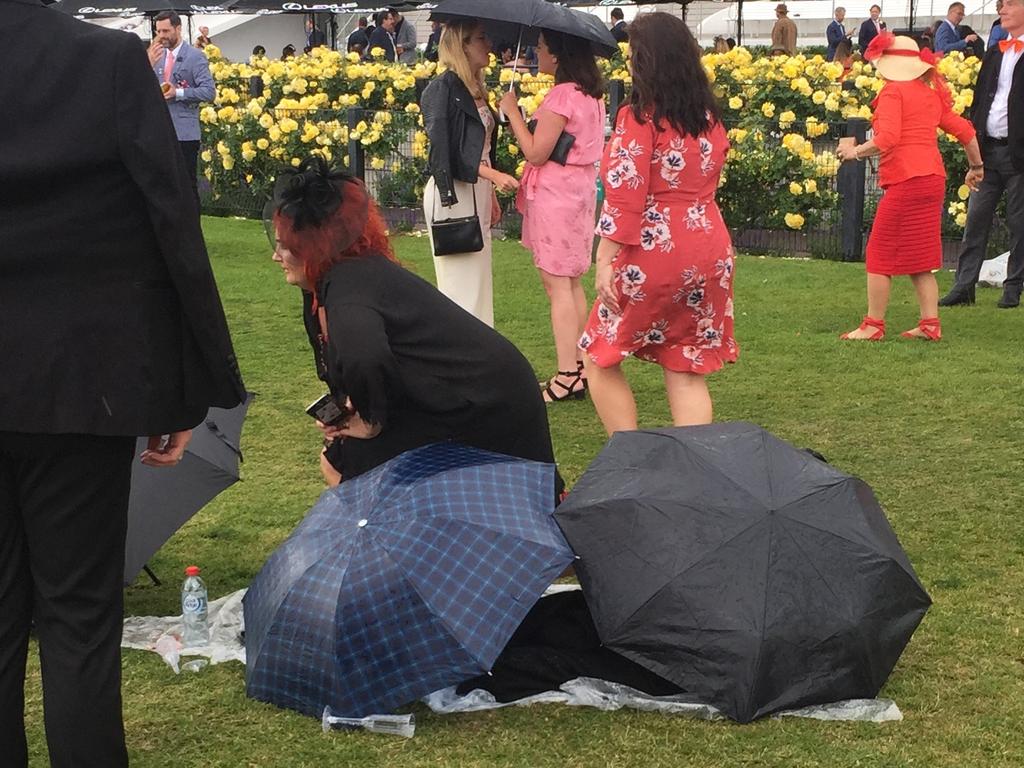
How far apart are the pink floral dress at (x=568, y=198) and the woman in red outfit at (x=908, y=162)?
189 centimetres

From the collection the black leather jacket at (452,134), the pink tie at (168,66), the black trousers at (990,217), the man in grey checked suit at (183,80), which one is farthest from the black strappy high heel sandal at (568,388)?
the pink tie at (168,66)

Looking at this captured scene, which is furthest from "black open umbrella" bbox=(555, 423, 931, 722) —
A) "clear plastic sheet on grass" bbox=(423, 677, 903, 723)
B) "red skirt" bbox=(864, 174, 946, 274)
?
"red skirt" bbox=(864, 174, 946, 274)

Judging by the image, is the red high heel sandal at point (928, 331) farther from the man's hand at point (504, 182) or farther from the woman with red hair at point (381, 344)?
the woman with red hair at point (381, 344)

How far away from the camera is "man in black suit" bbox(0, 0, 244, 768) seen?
2869 millimetres

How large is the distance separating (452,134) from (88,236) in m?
4.26

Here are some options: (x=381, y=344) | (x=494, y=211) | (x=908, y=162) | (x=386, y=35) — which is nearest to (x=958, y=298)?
(x=908, y=162)

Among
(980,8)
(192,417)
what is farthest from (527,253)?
(980,8)

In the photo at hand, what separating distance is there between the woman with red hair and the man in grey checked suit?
8.16 meters

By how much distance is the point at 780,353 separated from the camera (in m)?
8.62

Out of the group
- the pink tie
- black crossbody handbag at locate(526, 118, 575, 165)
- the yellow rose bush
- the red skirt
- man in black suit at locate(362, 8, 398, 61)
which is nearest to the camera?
black crossbody handbag at locate(526, 118, 575, 165)

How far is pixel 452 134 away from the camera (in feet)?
23.1

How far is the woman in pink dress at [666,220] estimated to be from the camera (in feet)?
18.0

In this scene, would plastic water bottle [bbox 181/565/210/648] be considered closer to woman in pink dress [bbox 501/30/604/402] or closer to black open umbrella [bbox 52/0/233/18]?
woman in pink dress [bbox 501/30/604/402]

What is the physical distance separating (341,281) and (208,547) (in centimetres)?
147
